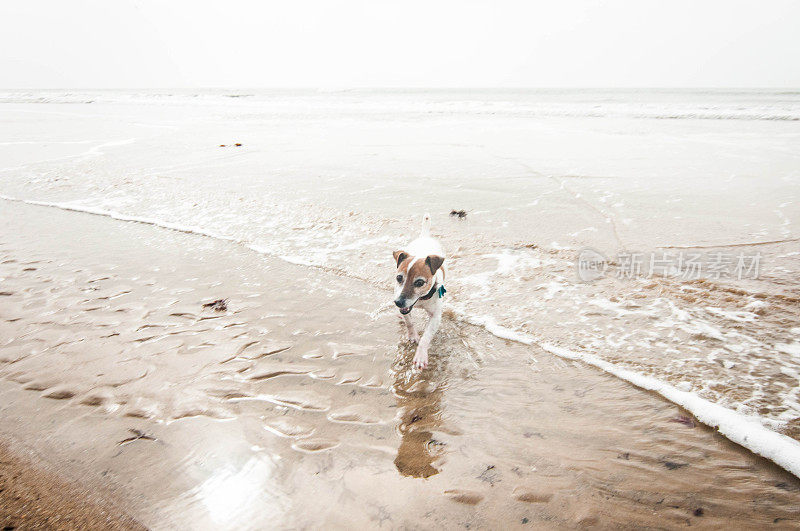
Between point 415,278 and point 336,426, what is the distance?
1.41 m

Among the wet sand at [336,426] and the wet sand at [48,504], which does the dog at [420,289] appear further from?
the wet sand at [48,504]

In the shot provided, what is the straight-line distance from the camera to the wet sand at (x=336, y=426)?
2439mm

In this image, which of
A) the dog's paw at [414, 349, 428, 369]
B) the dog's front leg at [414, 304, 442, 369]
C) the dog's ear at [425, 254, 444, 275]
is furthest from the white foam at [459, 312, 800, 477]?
the dog's ear at [425, 254, 444, 275]

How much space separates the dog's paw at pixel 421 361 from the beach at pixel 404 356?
0.12 m

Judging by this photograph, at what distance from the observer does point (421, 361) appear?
379cm

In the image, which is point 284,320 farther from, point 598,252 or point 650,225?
point 650,225

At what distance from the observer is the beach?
2.54 m

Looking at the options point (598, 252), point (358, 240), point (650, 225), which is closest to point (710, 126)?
point (650, 225)

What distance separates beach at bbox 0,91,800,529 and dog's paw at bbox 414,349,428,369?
121 mm

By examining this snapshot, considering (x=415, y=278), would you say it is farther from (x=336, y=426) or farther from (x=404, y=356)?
(x=336, y=426)

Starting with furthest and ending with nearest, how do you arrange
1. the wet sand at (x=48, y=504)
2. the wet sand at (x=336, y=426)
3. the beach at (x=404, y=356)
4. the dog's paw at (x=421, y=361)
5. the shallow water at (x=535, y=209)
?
the shallow water at (x=535, y=209) → the dog's paw at (x=421, y=361) → the beach at (x=404, y=356) → the wet sand at (x=336, y=426) → the wet sand at (x=48, y=504)

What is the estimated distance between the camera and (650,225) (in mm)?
7141

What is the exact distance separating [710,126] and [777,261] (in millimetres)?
17505

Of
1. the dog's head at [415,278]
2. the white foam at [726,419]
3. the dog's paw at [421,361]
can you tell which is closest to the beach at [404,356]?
the white foam at [726,419]
